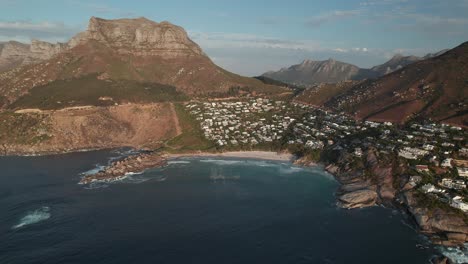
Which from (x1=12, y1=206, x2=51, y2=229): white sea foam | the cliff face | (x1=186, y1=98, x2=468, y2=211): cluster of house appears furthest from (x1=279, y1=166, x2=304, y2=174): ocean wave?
(x1=12, y1=206, x2=51, y2=229): white sea foam

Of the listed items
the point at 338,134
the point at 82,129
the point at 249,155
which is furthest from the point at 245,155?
the point at 82,129

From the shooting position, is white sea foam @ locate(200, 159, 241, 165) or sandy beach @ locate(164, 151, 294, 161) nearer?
white sea foam @ locate(200, 159, 241, 165)

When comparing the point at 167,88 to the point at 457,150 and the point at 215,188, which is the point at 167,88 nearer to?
the point at 215,188

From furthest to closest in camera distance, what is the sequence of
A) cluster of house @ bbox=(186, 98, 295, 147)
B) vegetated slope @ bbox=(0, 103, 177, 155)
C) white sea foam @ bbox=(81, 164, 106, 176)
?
cluster of house @ bbox=(186, 98, 295, 147) → vegetated slope @ bbox=(0, 103, 177, 155) → white sea foam @ bbox=(81, 164, 106, 176)

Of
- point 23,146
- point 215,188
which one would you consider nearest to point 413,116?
point 215,188

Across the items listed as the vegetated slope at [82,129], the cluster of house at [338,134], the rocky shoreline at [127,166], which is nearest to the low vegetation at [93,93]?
the vegetated slope at [82,129]

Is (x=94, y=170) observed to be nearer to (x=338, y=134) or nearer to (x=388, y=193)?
(x=338, y=134)

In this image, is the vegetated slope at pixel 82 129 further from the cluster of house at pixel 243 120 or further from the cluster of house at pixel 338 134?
the cluster of house at pixel 338 134

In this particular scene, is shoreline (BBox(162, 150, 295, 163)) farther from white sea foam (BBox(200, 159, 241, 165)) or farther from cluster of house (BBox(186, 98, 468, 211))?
cluster of house (BBox(186, 98, 468, 211))
